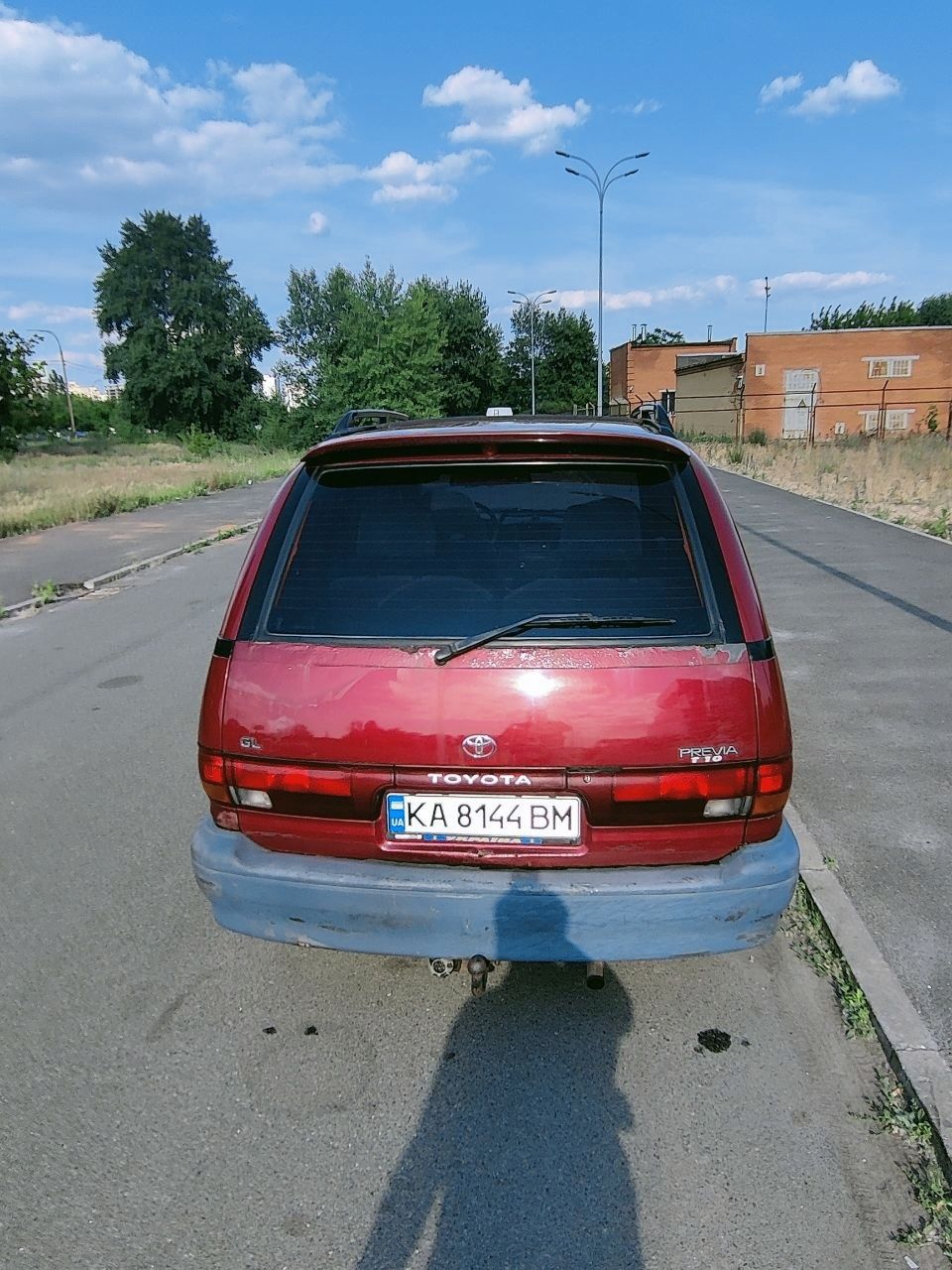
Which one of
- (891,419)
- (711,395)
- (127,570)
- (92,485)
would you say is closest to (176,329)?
(711,395)

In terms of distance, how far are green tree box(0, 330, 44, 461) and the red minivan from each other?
4425 centimetres

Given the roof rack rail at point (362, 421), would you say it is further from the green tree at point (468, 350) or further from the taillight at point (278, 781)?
the green tree at point (468, 350)

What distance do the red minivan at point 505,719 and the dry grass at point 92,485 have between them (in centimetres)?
1738

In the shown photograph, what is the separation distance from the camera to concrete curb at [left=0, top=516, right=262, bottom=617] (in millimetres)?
10547

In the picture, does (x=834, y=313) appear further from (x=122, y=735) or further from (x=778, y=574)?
(x=122, y=735)

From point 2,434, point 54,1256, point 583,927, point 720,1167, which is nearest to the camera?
point 54,1256

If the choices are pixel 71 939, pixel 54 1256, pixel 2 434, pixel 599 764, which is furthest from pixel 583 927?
pixel 2 434

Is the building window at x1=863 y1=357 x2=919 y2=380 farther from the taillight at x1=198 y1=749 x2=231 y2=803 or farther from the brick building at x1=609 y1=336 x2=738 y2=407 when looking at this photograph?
the taillight at x1=198 y1=749 x2=231 y2=803

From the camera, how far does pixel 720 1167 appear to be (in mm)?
2201

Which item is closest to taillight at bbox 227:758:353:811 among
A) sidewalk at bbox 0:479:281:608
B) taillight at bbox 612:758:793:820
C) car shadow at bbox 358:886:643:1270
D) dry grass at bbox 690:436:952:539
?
car shadow at bbox 358:886:643:1270

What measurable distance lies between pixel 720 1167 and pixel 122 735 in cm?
461

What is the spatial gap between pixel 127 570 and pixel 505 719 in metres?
12.0

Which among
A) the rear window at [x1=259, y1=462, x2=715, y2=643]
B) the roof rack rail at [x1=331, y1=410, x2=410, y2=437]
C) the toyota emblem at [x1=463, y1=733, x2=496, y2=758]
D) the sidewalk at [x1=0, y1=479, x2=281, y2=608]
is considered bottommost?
the sidewalk at [x1=0, y1=479, x2=281, y2=608]

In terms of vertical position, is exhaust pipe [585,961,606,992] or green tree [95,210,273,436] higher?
green tree [95,210,273,436]
